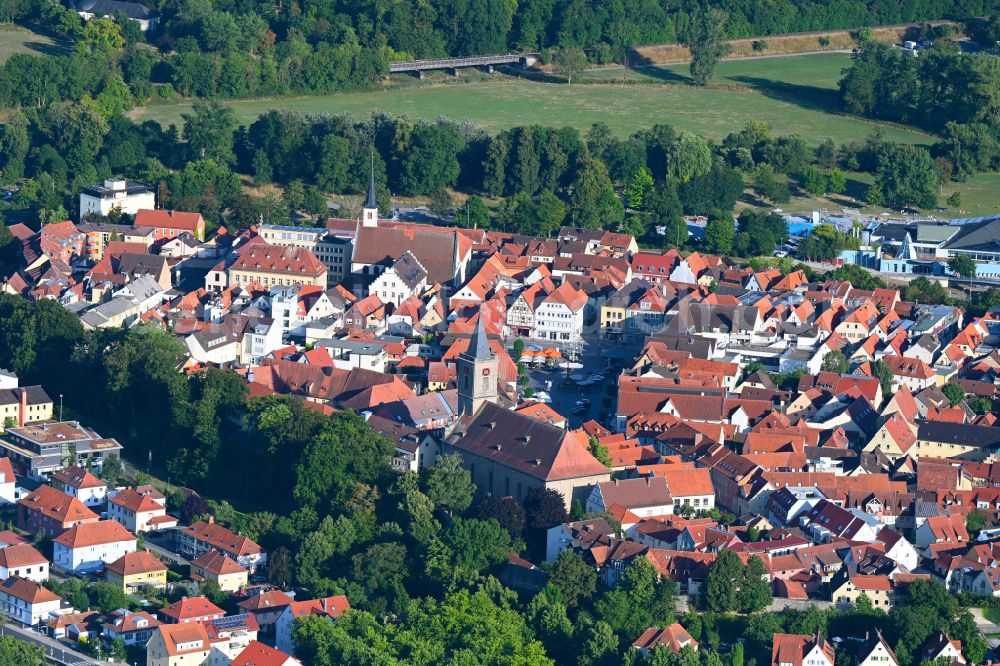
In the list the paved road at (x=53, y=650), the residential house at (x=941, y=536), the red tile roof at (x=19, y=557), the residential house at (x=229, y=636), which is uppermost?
the residential house at (x=941, y=536)

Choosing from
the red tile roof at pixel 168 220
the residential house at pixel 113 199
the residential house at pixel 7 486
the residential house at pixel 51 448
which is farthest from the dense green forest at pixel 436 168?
the residential house at pixel 7 486

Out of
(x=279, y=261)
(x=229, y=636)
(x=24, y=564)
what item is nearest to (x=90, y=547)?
(x=24, y=564)

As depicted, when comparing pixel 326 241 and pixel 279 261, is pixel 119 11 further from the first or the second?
pixel 279 261

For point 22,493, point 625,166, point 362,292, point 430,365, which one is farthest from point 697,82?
point 22,493

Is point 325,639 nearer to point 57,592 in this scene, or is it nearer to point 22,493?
point 57,592

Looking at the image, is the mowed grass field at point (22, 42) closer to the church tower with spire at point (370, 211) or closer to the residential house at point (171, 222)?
the residential house at point (171, 222)

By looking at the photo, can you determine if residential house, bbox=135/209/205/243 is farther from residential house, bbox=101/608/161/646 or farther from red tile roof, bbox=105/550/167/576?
residential house, bbox=101/608/161/646

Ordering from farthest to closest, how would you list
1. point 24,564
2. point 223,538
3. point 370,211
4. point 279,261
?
point 370,211 → point 279,261 → point 223,538 → point 24,564
